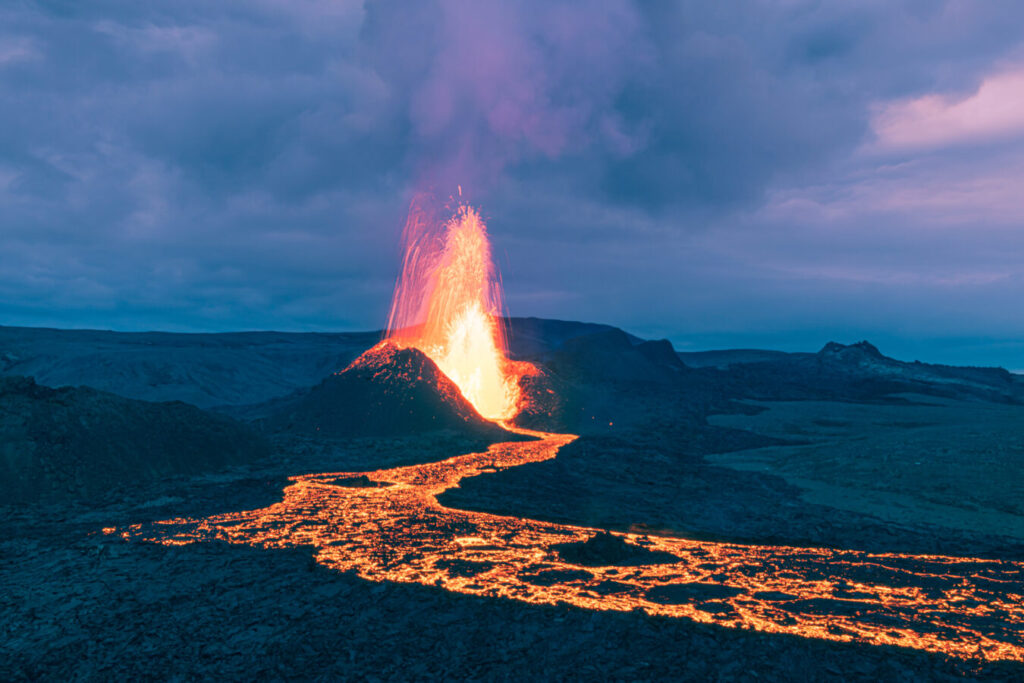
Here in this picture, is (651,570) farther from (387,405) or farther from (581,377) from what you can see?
(581,377)

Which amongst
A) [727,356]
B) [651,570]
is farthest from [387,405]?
[727,356]

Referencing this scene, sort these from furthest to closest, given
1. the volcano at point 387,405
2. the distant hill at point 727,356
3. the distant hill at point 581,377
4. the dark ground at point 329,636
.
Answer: the distant hill at point 727,356 < the distant hill at point 581,377 < the volcano at point 387,405 < the dark ground at point 329,636

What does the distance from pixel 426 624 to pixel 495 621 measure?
897mm

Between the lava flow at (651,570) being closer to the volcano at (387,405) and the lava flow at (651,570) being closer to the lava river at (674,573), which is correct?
the lava river at (674,573)

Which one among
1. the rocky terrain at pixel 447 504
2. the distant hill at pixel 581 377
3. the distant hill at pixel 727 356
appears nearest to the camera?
the rocky terrain at pixel 447 504

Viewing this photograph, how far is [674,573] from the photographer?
34.0 ft

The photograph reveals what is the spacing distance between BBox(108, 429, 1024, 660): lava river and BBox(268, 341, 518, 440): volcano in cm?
1393

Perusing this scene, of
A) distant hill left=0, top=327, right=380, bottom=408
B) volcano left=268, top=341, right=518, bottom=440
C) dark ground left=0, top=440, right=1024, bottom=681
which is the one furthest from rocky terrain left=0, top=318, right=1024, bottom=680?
distant hill left=0, top=327, right=380, bottom=408

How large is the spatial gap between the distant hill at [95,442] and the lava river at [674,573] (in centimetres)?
593

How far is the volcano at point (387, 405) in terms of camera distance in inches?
1159

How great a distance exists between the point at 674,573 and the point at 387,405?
869 inches

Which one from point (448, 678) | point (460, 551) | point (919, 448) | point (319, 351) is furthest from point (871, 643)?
point (319, 351)

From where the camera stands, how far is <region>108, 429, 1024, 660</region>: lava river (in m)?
8.17

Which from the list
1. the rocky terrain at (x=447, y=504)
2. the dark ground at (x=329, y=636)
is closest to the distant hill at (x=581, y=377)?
the rocky terrain at (x=447, y=504)
